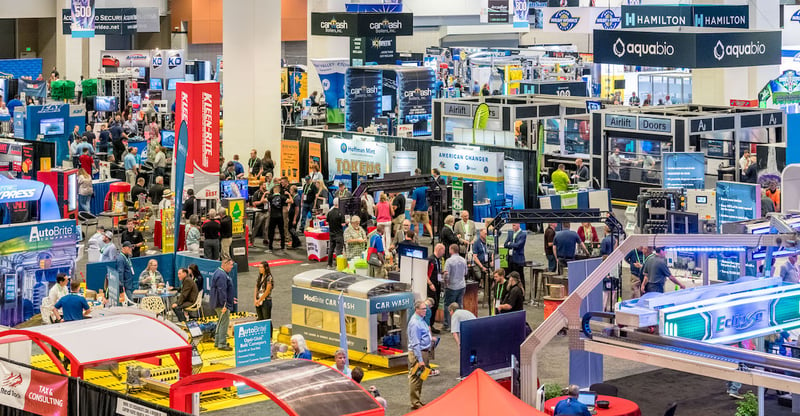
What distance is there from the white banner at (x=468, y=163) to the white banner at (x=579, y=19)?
44.3 feet

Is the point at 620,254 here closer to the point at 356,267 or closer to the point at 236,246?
the point at 356,267

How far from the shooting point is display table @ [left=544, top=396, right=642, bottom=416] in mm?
11750

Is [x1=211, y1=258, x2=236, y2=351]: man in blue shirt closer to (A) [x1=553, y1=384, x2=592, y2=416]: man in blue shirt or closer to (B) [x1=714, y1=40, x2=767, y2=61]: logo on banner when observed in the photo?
(A) [x1=553, y1=384, x2=592, y2=416]: man in blue shirt

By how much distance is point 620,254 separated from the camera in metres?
10.4

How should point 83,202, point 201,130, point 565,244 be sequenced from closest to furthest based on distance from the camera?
point 565,244 → point 201,130 → point 83,202

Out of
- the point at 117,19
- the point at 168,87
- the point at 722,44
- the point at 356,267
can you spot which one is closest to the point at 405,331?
the point at 356,267

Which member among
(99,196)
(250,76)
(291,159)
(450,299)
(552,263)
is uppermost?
(250,76)

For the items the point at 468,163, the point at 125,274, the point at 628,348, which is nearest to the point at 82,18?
the point at 468,163

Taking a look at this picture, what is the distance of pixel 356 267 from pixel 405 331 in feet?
8.83

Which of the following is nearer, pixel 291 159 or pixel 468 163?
pixel 468 163

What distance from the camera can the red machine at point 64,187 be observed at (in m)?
22.5

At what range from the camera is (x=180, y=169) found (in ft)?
61.9

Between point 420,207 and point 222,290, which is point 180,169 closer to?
point 222,290

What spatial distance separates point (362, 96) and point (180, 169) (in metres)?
13.1
